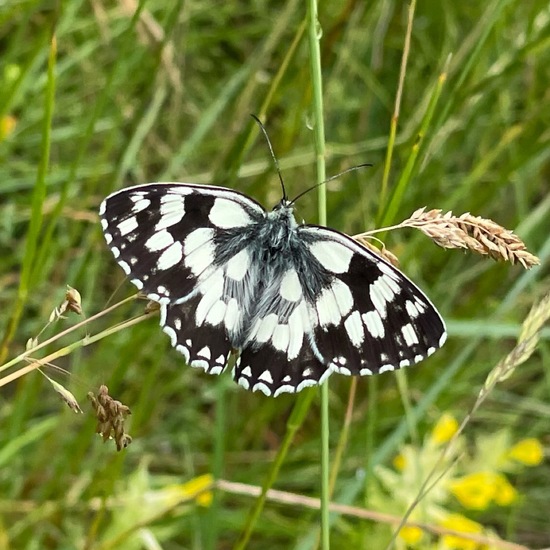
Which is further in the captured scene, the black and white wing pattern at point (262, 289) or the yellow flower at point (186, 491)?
the yellow flower at point (186, 491)

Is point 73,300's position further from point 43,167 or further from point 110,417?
point 43,167

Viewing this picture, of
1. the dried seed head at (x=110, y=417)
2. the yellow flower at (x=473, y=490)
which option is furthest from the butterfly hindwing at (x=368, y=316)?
the yellow flower at (x=473, y=490)

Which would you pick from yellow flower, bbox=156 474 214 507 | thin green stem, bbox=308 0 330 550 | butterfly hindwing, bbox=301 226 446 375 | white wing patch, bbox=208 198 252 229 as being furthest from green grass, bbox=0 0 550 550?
thin green stem, bbox=308 0 330 550

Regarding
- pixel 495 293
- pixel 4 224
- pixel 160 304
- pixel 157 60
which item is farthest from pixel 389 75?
pixel 160 304

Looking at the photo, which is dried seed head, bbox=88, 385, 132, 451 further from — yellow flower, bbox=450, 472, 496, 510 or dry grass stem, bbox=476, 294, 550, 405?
yellow flower, bbox=450, 472, 496, 510

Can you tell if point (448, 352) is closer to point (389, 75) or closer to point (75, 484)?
point (389, 75)

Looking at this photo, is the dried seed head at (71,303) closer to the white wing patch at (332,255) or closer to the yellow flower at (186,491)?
the white wing patch at (332,255)

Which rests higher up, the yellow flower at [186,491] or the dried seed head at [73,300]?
the dried seed head at [73,300]
